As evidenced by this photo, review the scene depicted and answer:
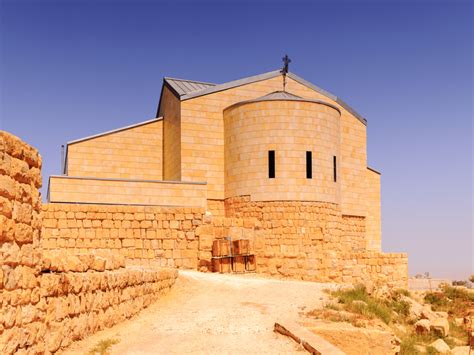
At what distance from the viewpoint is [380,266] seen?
67.3 feet

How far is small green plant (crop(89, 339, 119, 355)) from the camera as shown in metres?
7.15

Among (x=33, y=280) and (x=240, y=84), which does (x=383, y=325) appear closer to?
(x=33, y=280)

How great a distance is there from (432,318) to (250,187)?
804 cm

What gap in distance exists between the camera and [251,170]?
19531 mm

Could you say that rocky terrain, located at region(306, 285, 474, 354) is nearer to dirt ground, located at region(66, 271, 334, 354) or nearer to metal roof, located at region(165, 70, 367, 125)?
dirt ground, located at region(66, 271, 334, 354)

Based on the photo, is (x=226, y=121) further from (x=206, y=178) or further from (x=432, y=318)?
(x=432, y=318)

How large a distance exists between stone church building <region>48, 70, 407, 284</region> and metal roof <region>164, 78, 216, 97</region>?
192 mm

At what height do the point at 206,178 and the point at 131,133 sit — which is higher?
the point at 131,133

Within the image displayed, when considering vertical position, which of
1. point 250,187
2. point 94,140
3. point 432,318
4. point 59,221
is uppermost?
point 94,140

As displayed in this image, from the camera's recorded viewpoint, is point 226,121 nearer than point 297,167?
No

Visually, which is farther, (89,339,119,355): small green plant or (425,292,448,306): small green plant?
(425,292,448,306): small green plant

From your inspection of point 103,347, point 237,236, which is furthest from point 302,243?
point 103,347

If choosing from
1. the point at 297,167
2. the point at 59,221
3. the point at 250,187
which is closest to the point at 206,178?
the point at 250,187

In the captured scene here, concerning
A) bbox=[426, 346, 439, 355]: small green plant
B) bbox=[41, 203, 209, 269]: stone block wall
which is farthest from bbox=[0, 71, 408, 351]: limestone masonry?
bbox=[426, 346, 439, 355]: small green plant
